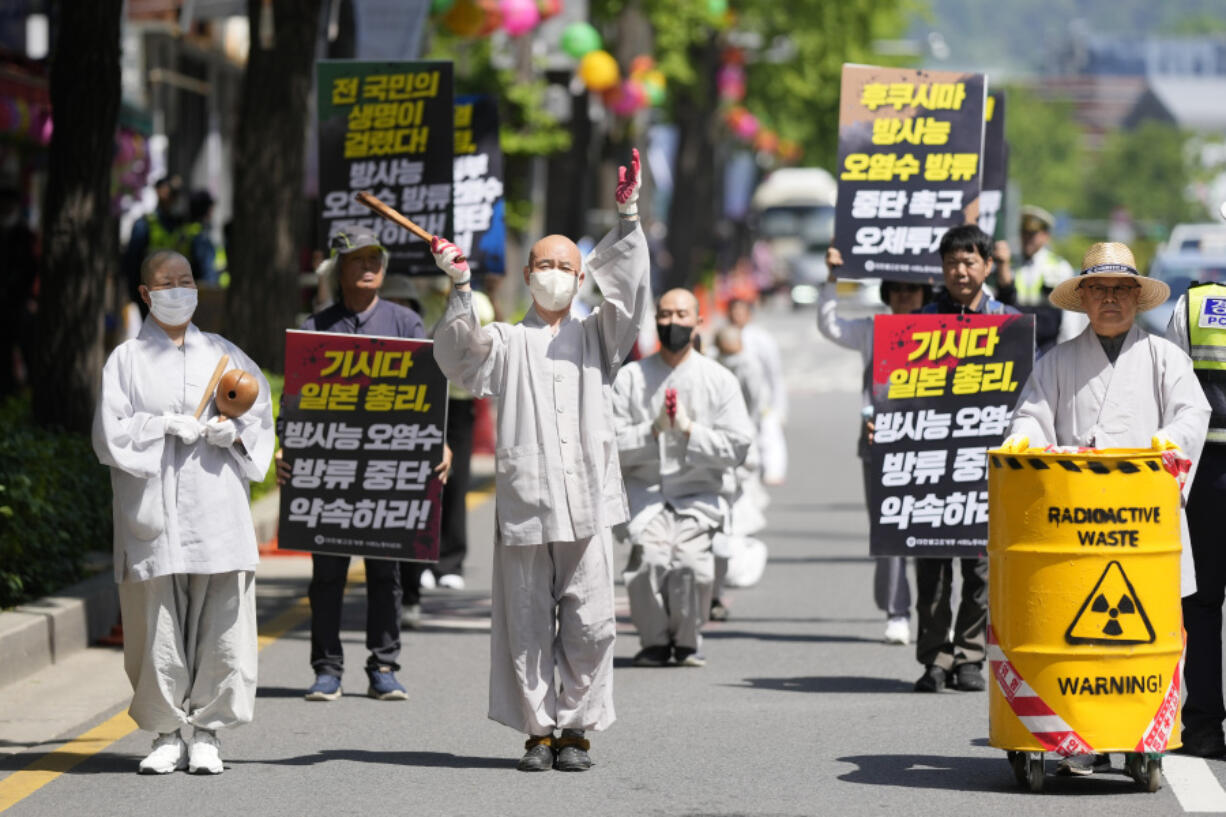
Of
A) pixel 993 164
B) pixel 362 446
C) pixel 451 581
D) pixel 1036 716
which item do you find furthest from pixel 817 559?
pixel 1036 716

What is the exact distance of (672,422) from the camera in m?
10.5

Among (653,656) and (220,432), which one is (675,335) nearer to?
(653,656)

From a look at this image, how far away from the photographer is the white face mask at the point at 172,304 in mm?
7979

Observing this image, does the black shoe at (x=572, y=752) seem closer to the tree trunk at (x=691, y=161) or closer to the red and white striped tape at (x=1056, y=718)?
the red and white striped tape at (x=1056, y=718)

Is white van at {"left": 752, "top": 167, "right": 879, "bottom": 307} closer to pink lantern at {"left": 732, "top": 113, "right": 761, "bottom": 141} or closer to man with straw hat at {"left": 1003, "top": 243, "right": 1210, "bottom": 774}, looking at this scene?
pink lantern at {"left": 732, "top": 113, "right": 761, "bottom": 141}

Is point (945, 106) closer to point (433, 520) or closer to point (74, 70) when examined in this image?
point (433, 520)

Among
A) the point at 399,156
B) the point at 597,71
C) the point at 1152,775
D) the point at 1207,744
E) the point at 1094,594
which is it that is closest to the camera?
the point at 1094,594

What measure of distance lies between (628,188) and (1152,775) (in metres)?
2.54

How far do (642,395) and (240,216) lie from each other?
7.18m

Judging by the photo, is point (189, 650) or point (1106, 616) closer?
point (1106, 616)

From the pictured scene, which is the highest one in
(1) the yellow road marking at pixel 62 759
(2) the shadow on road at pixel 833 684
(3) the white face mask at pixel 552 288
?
(3) the white face mask at pixel 552 288

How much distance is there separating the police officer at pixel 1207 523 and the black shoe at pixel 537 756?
7.32ft

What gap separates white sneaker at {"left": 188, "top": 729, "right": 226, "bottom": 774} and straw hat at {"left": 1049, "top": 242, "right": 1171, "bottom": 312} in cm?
325

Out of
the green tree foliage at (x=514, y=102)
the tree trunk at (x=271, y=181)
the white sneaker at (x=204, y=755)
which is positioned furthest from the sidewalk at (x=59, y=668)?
the green tree foliage at (x=514, y=102)
